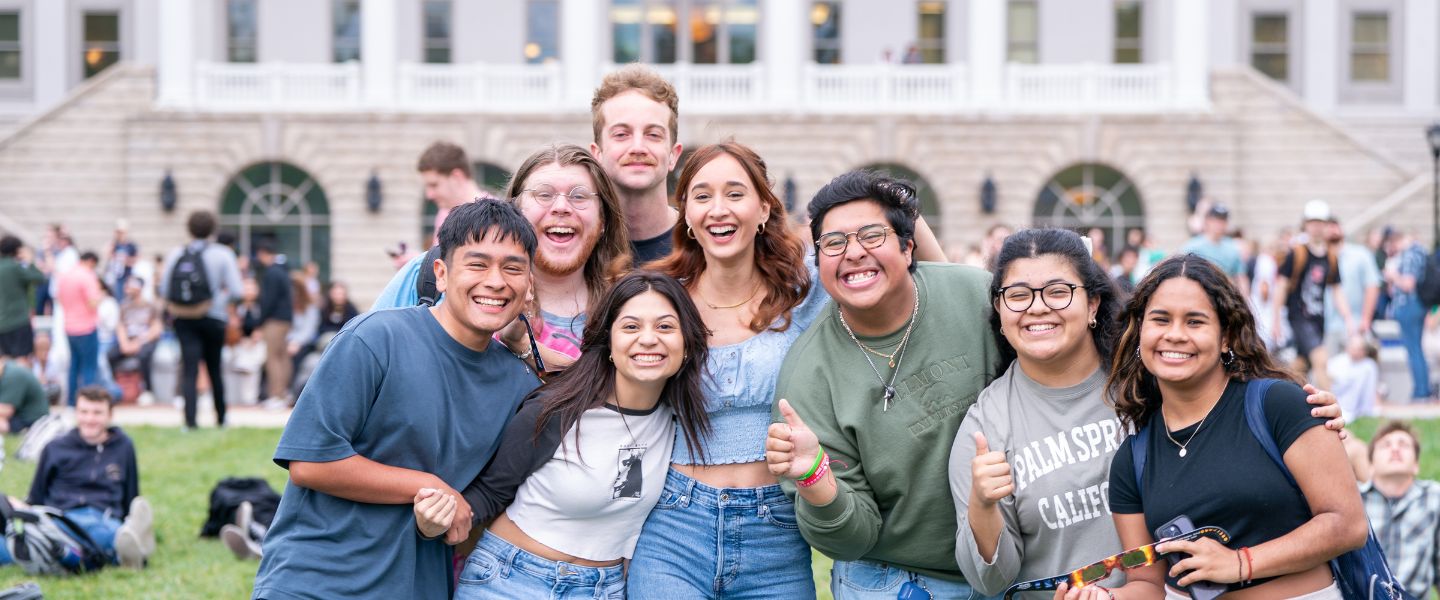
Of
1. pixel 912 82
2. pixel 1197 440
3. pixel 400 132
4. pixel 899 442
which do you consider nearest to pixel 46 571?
pixel 899 442

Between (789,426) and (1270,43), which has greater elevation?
(1270,43)

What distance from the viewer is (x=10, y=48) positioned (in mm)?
30516

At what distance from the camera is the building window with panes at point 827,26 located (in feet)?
96.1

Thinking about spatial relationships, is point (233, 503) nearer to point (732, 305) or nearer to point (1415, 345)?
point (732, 305)

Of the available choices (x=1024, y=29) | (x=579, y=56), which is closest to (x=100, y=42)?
(x=579, y=56)

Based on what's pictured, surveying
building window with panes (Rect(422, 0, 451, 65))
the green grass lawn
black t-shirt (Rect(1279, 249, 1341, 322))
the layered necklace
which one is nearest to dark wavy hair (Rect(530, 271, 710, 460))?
the layered necklace

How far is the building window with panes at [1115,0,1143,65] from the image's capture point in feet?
96.4

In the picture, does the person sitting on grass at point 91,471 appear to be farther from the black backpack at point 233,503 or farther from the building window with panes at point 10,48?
the building window with panes at point 10,48

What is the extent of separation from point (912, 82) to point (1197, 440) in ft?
78.0

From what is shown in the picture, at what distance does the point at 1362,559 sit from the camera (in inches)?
144

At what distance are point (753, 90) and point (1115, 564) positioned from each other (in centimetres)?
2356

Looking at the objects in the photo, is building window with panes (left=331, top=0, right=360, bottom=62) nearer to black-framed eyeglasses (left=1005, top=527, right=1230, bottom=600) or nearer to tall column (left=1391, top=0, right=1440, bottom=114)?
tall column (left=1391, top=0, right=1440, bottom=114)

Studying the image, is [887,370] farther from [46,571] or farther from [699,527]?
[46,571]

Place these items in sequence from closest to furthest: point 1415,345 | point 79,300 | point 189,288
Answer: point 189,288, point 79,300, point 1415,345
